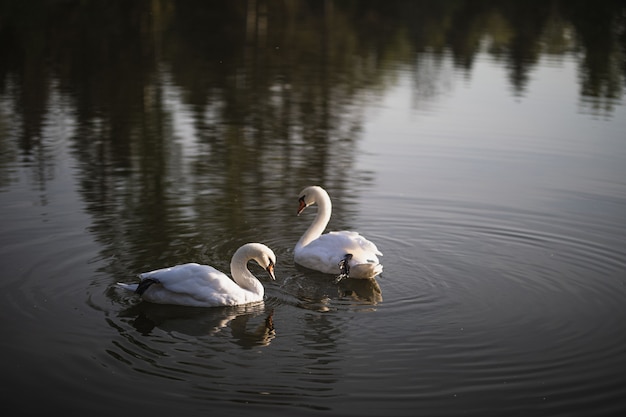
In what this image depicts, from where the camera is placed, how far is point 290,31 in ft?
130

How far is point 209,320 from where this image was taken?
9305mm

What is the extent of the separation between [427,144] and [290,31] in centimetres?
2186

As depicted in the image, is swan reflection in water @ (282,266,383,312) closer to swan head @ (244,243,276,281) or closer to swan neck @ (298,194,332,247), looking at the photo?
swan head @ (244,243,276,281)

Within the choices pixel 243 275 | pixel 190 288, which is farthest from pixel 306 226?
pixel 190 288

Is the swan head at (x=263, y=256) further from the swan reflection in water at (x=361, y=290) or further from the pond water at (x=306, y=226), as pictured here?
the swan reflection in water at (x=361, y=290)

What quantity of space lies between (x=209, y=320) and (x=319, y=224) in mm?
3225

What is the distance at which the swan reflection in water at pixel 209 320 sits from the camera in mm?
8922

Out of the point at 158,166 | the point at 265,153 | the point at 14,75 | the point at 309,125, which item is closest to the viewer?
the point at 158,166

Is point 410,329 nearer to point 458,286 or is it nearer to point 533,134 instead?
point 458,286

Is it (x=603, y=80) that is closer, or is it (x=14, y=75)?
(x=14, y=75)

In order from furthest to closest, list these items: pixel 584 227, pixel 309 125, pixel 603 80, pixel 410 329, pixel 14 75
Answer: pixel 603 80 → pixel 14 75 → pixel 309 125 → pixel 584 227 → pixel 410 329

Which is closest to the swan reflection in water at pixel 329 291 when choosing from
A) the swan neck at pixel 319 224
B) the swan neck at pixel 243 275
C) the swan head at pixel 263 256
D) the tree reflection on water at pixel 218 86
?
the swan head at pixel 263 256

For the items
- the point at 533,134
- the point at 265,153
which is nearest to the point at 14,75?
the point at 265,153

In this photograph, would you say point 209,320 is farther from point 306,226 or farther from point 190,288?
point 306,226
